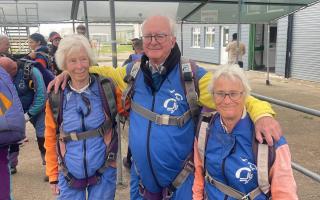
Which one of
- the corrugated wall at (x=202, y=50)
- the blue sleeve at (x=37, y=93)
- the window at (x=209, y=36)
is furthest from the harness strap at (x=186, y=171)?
the window at (x=209, y=36)

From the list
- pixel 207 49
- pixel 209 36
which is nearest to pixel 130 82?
pixel 207 49

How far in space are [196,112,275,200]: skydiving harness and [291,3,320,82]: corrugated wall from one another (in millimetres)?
11852

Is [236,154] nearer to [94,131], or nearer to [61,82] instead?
[94,131]

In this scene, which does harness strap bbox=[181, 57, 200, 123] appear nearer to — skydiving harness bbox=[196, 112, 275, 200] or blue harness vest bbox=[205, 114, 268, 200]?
skydiving harness bbox=[196, 112, 275, 200]

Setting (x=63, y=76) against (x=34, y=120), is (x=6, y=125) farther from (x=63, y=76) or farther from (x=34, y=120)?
(x=34, y=120)

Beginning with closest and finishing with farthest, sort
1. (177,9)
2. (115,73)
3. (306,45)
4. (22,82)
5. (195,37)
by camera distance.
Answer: (115,73)
(22,82)
(177,9)
(306,45)
(195,37)

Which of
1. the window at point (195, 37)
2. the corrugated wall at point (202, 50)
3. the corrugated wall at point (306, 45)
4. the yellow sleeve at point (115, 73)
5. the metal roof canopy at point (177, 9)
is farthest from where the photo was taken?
the window at point (195, 37)

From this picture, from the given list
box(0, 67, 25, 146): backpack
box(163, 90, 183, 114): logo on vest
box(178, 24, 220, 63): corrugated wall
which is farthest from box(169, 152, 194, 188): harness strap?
box(178, 24, 220, 63): corrugated wall

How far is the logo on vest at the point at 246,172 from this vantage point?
1801 millimetres

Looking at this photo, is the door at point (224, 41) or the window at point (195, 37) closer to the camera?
the door at point (224, 41)

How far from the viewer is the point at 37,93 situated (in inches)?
169

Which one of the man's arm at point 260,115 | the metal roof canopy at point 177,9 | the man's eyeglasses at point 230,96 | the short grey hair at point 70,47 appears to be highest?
the metal roof canopy at point 177,9

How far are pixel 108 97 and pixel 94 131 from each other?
27 cm

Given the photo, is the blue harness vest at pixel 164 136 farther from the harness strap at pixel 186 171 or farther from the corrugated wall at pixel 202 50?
the corrugated wall at pixel 202 50
